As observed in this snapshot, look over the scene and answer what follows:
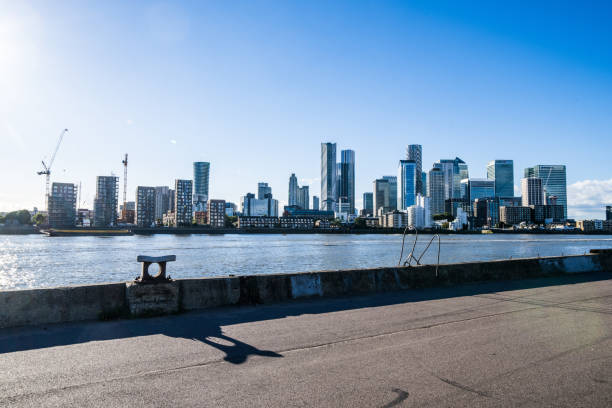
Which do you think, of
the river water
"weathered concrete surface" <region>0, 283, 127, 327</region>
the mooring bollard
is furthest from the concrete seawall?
the river water

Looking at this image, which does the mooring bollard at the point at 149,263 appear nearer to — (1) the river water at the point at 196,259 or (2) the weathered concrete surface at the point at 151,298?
(2) the weathered concrete surface at the point at 151,298

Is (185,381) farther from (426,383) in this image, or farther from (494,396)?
(494,396)

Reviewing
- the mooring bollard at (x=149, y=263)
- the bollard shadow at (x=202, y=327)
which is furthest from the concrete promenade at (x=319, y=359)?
the mooring bollard at (x=149, y=263)

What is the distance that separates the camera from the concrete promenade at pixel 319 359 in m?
4.79

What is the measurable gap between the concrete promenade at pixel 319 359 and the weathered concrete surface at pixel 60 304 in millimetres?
311

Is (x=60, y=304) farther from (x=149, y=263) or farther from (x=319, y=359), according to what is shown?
(x=319, y=359)

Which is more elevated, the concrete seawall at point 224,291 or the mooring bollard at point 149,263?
the mooring bollard at point 149,263

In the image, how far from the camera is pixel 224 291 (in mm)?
10344

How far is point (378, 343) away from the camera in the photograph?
7078 mm

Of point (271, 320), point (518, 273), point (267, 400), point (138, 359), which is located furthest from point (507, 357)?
point (518, 273)

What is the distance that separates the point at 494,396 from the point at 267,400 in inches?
97.4

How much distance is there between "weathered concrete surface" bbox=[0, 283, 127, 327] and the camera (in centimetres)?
790

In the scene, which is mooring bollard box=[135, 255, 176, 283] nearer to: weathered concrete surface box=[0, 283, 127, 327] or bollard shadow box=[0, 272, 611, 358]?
weathered concrete surface box=[0, 283, 127, 327]

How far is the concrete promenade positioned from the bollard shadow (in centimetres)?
4
